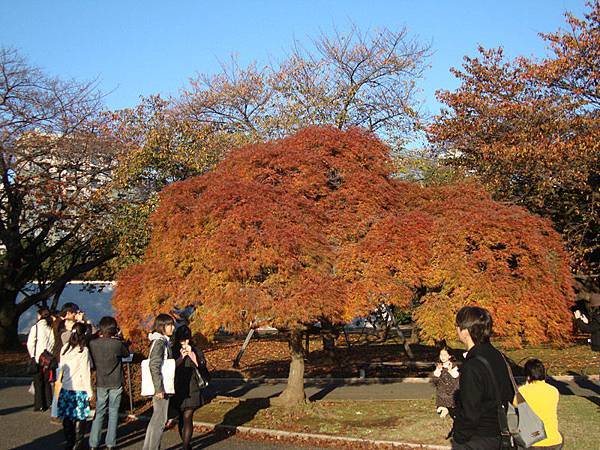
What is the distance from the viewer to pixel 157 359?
6.59 meters

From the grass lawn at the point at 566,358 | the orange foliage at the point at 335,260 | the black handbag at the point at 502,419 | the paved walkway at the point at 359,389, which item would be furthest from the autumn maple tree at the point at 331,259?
the grass lawn at the point at 566,358

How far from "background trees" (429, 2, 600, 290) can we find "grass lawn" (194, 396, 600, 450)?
6.27 m

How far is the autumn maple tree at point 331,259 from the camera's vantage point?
802 centimetres

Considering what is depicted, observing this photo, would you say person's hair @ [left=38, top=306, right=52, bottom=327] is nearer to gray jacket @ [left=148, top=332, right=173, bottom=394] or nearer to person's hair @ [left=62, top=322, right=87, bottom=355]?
person's hair @ [left=62, top=322, right=87, bottom=355]

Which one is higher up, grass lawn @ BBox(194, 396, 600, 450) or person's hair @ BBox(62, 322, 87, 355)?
person's hair @ BBox(62, 322, 87, 355)

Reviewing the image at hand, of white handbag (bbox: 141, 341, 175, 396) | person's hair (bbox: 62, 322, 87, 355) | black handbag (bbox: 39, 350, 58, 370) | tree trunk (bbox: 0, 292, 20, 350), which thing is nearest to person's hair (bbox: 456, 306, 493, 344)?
white handbag (bbox: 141, 341, 175, 396)

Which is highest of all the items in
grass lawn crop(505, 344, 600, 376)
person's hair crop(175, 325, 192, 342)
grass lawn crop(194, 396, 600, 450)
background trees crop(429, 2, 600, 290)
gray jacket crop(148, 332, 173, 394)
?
background trees crop(429, 2, 600, 290)

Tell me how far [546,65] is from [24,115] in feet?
47.9

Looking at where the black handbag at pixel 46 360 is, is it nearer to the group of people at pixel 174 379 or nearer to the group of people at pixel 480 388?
the group of people at pixel 174 379

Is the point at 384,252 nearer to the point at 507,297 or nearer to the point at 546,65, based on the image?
the point at 507,297

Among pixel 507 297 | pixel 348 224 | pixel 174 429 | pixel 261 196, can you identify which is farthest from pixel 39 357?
pixel 507 297

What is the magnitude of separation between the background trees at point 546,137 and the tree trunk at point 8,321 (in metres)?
15.1

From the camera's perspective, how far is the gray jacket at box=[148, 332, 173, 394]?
21.6 feet

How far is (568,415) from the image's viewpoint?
29.1ft
